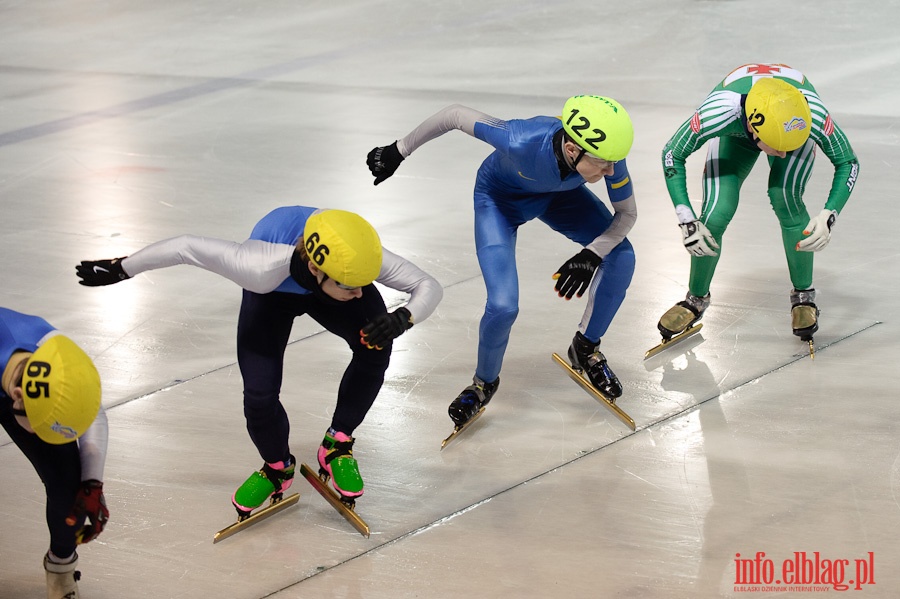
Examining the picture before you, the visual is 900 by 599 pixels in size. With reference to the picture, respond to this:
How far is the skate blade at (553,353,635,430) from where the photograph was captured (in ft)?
15.9

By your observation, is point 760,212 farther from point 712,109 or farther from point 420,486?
point 420,486

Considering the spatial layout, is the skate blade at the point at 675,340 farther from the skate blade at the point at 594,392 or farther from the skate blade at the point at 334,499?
the skate blade at the point at 334,499

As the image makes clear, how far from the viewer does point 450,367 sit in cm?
545

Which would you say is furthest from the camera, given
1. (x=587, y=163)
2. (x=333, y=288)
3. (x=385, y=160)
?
(x=385, y=160)

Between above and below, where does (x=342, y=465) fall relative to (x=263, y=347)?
below

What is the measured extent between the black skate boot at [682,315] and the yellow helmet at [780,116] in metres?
1.04

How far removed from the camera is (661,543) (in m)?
3.97

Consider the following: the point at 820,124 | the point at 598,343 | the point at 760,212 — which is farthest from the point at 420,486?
the point at 760,212

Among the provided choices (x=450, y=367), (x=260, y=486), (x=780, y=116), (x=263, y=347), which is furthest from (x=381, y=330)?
(x=780, y=116)

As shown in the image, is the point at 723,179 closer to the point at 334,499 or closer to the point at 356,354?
the point at 356,354

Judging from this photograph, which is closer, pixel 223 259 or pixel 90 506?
pixel 90 506

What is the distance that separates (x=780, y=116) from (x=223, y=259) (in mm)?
2609

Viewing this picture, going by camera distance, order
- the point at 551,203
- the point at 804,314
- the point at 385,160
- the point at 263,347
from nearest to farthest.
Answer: the point at 263,347 < the point at 385,160 < the point at 551,203 < the point at 804,314

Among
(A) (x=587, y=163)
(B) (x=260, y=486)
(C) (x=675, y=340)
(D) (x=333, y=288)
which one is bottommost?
(B) (x=260, y=486)
